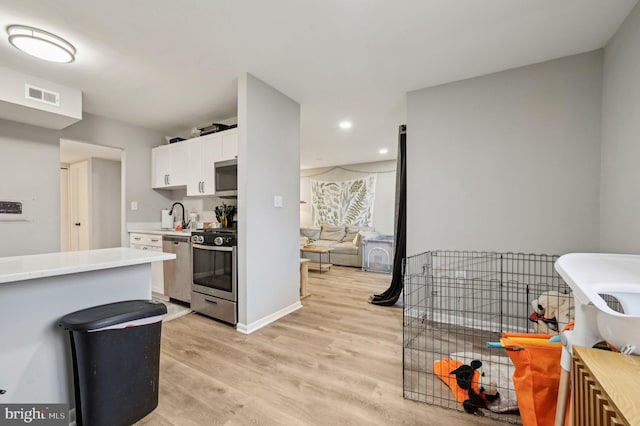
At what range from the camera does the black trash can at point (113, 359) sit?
1.25 meters

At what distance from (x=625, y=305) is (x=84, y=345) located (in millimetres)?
2189

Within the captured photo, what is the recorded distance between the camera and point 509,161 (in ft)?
8.27

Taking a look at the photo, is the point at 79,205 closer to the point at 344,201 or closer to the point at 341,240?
the point at 341,240

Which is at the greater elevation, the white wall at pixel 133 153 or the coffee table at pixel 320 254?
the white wall at pixel 133 153

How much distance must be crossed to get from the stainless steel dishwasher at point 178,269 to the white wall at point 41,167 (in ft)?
3.30

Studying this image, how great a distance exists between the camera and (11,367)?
47.4 inches

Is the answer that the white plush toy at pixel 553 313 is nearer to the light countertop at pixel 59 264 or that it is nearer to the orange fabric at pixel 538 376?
the orange fabric at pixel 538 376

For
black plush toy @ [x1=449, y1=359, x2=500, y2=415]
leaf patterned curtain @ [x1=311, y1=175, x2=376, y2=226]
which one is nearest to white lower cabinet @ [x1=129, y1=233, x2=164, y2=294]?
black plush toy @ [x1=449, y1=359, x2=500, y2=415]

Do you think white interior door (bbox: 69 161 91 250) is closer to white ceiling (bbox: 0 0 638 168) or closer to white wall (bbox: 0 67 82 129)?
white wall (bbox: 0 67 82 129)

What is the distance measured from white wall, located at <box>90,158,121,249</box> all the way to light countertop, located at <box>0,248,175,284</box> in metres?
4.45

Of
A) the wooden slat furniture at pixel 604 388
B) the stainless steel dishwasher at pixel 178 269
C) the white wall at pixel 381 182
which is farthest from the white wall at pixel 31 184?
the white wall at pixel 381 182

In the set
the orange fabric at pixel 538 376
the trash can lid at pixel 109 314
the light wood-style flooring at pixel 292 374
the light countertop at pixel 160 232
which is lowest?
the light wood-style flooring at pixel 292 374

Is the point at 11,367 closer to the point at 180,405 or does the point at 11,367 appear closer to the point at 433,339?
the point at 180,405

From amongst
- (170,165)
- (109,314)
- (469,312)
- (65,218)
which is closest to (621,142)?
(469,312)
